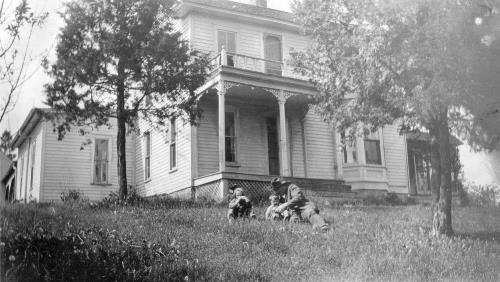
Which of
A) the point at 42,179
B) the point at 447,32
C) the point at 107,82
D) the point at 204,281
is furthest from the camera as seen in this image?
the point at 42,179

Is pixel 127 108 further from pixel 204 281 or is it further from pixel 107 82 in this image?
pixel 204 281

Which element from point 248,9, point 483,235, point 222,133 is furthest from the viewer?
point 248,9

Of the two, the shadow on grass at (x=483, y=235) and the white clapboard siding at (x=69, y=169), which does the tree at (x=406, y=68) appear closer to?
the shadow on grass at (x=483, y=235)

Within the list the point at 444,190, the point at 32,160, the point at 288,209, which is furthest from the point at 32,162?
the point at 444,190

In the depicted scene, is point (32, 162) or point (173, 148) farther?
point (32, 162)

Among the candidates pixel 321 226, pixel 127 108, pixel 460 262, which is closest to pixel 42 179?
pixel 127 108

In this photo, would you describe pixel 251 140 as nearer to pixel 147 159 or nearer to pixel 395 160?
pixel 147 159

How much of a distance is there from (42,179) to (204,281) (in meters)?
17.5

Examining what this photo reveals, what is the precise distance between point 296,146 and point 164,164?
18.2ft

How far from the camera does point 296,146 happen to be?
2311 cm

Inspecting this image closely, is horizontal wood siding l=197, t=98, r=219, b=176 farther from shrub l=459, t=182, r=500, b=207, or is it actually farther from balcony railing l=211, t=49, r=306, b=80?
shrub l=459, t=182, r=500, b=207

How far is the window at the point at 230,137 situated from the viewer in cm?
2166

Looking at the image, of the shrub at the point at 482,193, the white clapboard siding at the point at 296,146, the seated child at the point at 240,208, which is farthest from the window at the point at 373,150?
the seated child at the point at 240,208

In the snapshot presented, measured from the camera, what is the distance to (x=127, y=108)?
55.5ft
